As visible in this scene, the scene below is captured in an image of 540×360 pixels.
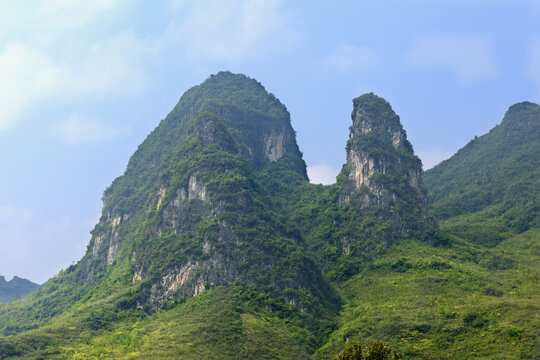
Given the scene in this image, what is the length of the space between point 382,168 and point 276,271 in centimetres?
3502

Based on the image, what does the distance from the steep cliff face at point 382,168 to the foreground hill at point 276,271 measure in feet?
0.95

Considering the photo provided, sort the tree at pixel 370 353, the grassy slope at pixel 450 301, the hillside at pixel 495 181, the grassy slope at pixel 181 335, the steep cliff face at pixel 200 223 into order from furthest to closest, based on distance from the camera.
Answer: the hillside at pixel 495 181
the steep cliff face at pixel 200 223
the grassy slope at pixel 181 335
the grassy slope at pixel 450 301
the tree at pixel 370 353

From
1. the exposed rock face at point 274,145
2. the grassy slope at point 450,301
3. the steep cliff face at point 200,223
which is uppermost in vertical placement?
the exposed rock face at point 274,145

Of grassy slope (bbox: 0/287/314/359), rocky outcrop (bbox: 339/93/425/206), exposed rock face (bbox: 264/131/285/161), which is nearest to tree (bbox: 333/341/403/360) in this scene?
grassy slope (bbox: 0/287/314/359)

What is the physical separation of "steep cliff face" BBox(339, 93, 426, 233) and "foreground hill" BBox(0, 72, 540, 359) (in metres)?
0.29

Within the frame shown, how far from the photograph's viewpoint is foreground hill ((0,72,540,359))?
71.3 meters

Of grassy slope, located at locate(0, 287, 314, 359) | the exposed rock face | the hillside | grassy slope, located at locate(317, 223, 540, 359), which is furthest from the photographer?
the exposed rock face

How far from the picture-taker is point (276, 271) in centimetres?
8869

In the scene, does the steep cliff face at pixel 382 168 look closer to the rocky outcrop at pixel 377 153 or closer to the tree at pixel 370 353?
the rocky outcrop at pixel 377 153

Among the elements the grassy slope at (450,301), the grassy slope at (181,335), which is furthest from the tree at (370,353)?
the grassy slope at (181,335)

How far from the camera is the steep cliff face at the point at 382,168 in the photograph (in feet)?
351

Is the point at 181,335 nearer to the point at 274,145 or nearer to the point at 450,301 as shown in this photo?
the point at 450,301

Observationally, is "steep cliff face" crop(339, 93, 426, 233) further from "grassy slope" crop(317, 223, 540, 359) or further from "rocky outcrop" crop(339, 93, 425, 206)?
"grassy slope" crop(317, 223, 540, 359)

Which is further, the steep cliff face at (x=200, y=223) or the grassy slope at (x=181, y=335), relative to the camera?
the steep cliff face at (x=200, y=223)
